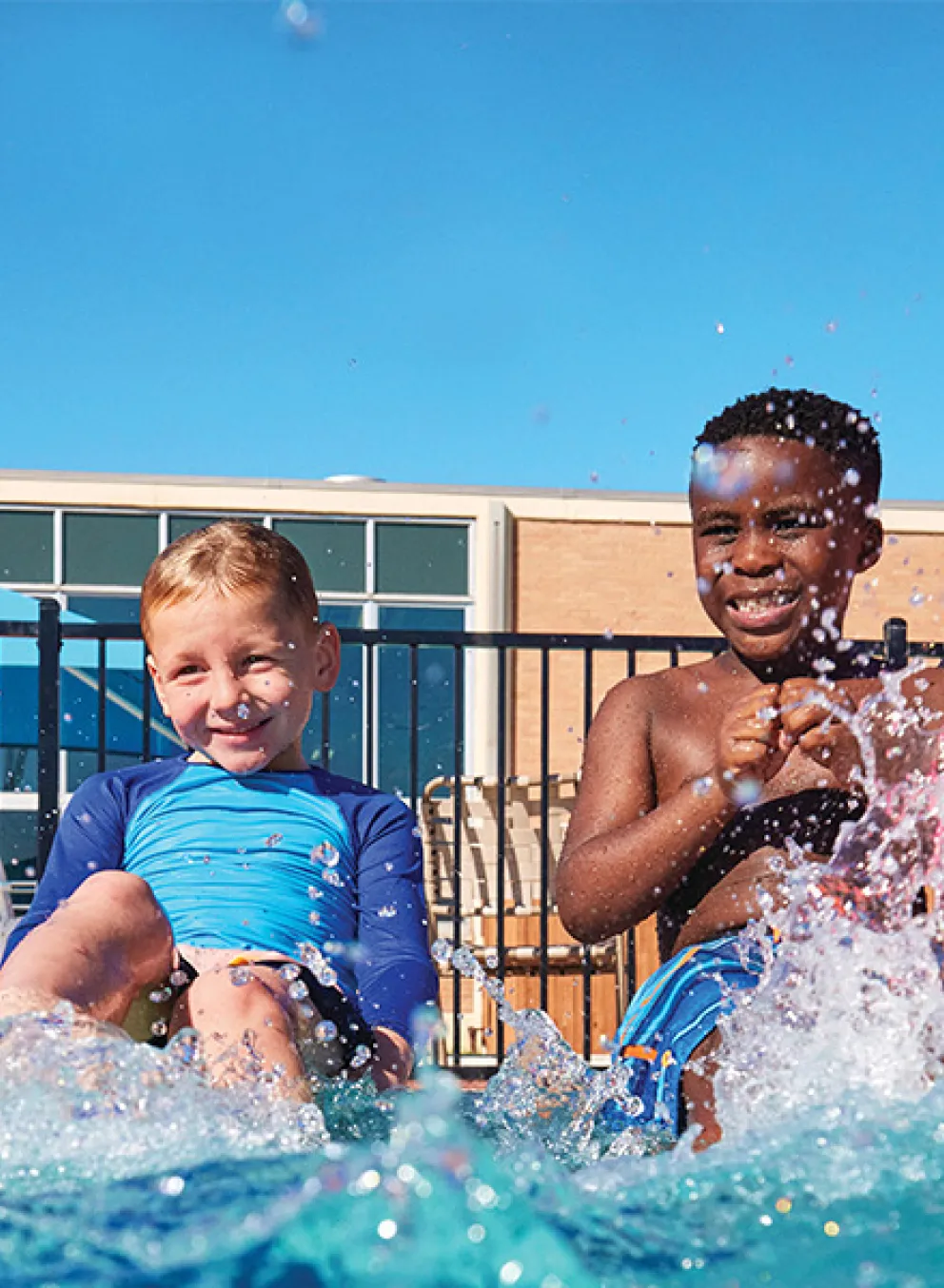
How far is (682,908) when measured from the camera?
6.25 feet

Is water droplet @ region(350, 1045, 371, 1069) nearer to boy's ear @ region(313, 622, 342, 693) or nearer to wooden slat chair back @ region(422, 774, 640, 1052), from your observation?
boy's ear @ region(313, 622, 342, 693)

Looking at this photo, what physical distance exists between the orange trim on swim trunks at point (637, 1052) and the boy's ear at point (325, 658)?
756 mm

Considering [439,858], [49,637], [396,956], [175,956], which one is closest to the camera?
[175,956]

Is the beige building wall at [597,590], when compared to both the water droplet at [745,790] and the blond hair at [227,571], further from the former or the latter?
the water droplet at [745,790]

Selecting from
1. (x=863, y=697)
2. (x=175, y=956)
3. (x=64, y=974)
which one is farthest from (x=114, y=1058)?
(x=863, y=697)

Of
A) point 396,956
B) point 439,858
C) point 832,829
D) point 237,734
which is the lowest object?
point 439,858

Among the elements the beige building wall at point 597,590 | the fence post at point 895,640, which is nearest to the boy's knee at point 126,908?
the fence post at point 895,640

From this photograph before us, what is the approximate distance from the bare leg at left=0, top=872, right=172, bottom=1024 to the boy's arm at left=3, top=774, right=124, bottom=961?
1.31 feet

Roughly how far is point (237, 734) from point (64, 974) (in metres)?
0.65

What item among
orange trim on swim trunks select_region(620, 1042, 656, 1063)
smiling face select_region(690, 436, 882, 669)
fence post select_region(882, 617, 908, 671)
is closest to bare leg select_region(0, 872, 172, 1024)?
orange trim on swim trunks select_region(620, 1042, 656, 1063)

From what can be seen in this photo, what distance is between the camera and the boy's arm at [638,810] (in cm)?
162

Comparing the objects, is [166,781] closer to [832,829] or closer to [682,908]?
[682,908]

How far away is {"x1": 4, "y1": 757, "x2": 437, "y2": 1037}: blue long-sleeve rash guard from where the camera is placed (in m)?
1.83

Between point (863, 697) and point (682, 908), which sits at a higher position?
point (863, 697)
